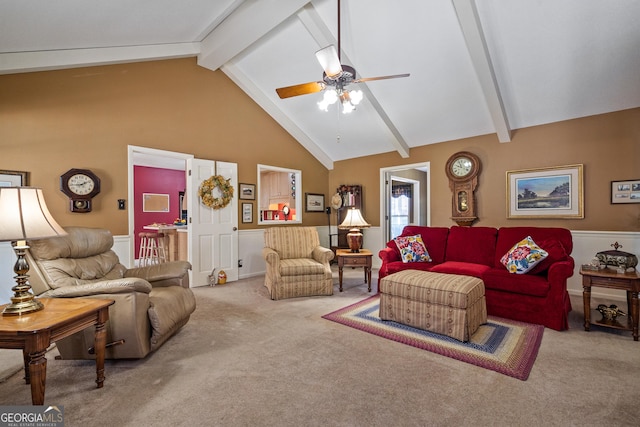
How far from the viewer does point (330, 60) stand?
253 cm

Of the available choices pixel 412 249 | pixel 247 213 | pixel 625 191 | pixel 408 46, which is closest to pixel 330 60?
pixel 408 46

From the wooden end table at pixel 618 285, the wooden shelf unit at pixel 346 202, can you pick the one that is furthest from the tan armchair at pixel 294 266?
the wooden end table at pixel 618 285

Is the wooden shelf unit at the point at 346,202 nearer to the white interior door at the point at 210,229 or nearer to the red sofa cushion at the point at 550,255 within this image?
the white interior door at the point at 210,229

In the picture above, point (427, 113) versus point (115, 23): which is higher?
point (115, 23)

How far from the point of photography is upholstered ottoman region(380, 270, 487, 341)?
2551 millimetres

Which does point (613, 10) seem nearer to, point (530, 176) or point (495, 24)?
point (495, 24)

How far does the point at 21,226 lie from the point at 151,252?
510 cm

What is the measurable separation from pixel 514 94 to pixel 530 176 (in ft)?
4.04

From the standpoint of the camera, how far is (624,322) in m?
2.93

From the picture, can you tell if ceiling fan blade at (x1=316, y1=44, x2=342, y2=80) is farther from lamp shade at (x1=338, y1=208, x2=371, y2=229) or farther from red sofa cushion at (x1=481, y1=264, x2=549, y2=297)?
red sofa cushion at (x1=481, y1=264, x2=549, y2=297)

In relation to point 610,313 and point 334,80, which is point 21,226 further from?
point 610,313

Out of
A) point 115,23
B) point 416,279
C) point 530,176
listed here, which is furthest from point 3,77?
point 530,176

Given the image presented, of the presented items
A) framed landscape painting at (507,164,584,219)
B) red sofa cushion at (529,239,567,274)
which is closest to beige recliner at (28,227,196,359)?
red sofa cushion at (529,239,567,274)

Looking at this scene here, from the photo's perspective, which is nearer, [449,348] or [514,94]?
[449,348]
